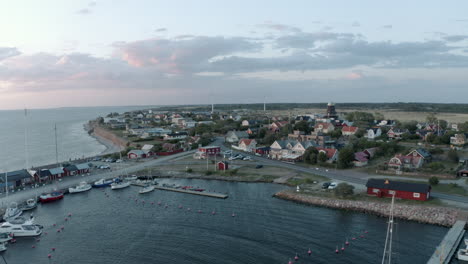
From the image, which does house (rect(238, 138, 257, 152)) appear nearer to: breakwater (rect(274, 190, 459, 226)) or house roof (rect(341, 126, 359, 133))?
breakwater (rect(274, 190, 459, 226))

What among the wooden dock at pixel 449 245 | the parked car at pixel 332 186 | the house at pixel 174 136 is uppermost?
the house at pixel 174 136

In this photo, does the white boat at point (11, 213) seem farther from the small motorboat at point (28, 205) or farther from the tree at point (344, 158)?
the tree at point (344, 158)

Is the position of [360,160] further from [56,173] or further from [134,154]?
[56,173]

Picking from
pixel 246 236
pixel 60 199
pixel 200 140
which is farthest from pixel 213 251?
Answer: pixel 200 140

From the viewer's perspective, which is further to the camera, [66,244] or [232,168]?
[232,168]

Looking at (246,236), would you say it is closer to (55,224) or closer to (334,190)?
(334,190)

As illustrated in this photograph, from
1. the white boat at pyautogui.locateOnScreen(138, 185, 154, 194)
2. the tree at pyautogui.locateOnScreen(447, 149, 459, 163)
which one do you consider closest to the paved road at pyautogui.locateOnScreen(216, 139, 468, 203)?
the tree at pyautogui.locateOnScreen(447, 149, 459, 163)

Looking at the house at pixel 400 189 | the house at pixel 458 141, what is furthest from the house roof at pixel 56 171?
the house at pixel 458 141
